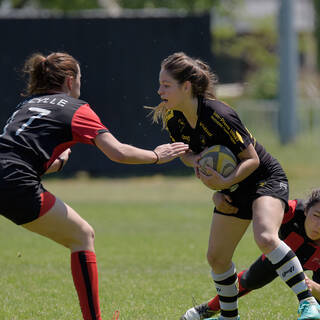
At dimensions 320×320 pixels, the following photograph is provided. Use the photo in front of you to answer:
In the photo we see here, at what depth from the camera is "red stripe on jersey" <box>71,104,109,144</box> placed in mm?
4926

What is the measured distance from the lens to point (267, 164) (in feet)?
18.3

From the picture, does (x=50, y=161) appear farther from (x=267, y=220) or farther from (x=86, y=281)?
(x=267, y=220)

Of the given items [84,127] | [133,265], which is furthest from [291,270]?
[133,265]

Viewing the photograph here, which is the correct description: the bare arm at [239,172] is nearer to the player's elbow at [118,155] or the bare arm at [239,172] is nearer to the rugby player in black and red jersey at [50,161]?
the rugby player in black and red jersey at [50,161]

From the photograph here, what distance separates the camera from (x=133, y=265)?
8414 mm

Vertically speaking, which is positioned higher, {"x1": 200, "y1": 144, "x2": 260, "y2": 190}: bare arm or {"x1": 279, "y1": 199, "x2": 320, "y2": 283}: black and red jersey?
{"x1": 200, "y1": 144, "x2": 260, "y2": 190}: bare arm

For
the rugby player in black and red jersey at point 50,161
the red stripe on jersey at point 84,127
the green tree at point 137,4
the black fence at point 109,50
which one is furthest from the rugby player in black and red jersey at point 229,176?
the green tree at point 137,4

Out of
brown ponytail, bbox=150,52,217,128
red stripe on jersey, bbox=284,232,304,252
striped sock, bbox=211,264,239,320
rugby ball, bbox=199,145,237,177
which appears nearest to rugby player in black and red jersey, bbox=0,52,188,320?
rugby ball, bbox=199,145,237,177

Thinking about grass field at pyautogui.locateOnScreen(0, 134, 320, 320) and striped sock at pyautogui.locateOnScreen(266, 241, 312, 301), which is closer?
striped sock at pyautogui.locateOnScreen(266, 241, 312, 301)

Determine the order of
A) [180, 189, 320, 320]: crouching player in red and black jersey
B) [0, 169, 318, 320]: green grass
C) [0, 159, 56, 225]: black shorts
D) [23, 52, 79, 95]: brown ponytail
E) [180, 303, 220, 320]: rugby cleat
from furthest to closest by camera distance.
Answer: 1. [0, 169, 318, 320]: green grass
2. [180, 303, 220, 320]: rugby cleat
3. [180, 189, 320, 320]: crouching player in red and black jersey
4. [23, 52, 79, 95]: brown ponytail
5. [0, 159, 56, 225]: black shorts

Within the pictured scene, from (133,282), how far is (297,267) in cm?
269

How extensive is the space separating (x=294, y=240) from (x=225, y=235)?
0.64 metres

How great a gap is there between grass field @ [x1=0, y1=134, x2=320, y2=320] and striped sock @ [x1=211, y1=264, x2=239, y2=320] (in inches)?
17.5

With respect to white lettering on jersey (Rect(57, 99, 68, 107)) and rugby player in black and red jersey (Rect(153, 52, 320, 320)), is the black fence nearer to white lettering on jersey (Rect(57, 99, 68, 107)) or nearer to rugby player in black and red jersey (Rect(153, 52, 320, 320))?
rugby player in black and red jersey (Rect(153, 52, 320, 320))
